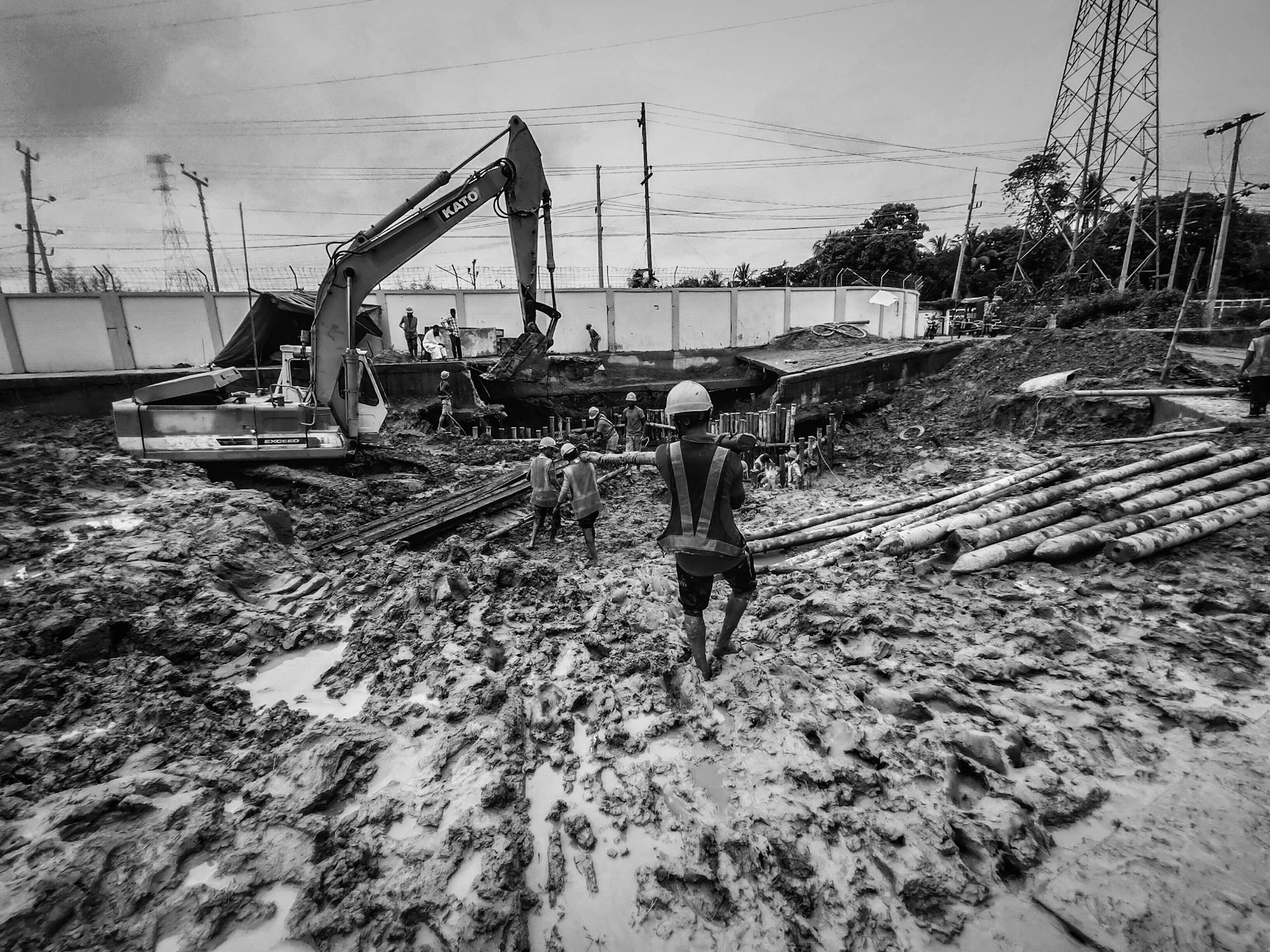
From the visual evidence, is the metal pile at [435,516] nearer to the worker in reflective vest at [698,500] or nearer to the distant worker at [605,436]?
the distant worker at [605,436]

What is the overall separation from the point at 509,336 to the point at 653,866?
63.7 ft

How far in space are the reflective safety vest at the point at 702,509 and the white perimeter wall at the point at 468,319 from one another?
52.8 feet

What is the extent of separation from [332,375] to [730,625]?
24.8 ft

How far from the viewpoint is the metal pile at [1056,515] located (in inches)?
149

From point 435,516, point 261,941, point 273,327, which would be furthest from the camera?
point 273,327

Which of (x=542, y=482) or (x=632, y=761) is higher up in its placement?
(x=542, y=482)

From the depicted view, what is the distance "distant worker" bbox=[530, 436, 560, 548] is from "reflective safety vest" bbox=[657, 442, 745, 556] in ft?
10.7

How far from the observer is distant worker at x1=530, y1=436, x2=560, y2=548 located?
227 inches

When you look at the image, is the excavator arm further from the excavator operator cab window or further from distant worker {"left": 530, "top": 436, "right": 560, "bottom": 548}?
distant worker {"left": 530, "top": 436, "right": 560, "bottom": 548}

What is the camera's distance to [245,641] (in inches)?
134

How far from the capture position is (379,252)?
7.90 meters

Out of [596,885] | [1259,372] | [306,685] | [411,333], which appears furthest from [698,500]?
[411,333]

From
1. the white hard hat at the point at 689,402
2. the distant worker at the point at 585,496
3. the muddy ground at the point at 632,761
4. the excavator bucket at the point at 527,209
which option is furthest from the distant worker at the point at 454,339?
the white hard hat at the point at 689,402

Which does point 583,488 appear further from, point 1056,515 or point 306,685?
point 1056,515
